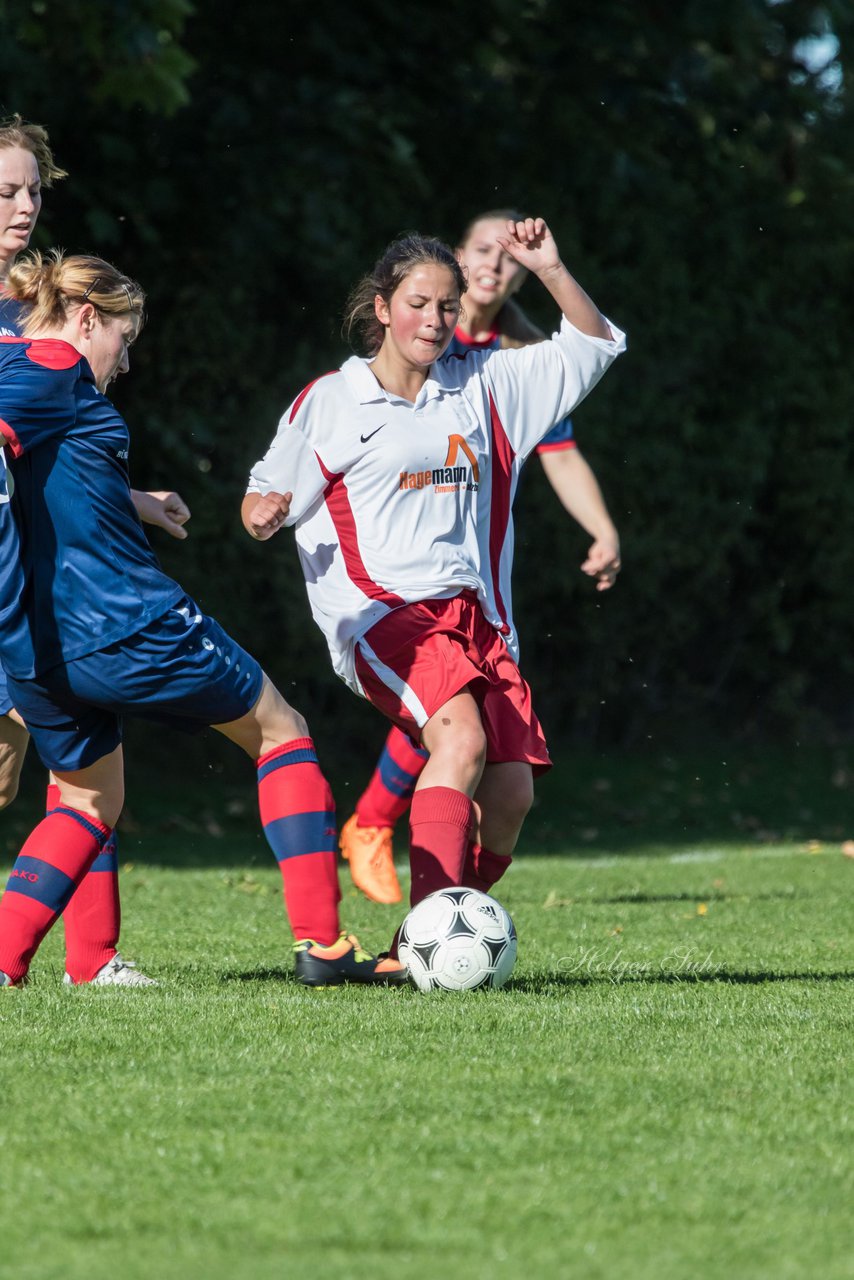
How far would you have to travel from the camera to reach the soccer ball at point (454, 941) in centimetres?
469

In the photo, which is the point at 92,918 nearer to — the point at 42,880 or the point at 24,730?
the point at 42,880

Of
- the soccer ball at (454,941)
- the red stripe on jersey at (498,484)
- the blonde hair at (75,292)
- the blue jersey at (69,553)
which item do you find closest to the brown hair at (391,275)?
the red stripe on jersey at (498,484)

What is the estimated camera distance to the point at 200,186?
1137cm

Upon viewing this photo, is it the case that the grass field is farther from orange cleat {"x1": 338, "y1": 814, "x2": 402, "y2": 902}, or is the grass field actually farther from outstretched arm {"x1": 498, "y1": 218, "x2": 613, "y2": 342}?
outstretched arm {"x1": 498, "y1": 218, "x2": 613, "y2": 342}

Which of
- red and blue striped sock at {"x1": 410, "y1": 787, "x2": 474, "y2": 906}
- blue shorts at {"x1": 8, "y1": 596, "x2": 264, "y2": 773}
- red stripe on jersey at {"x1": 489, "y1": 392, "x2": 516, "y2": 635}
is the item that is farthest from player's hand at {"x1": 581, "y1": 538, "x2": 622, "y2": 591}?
blue shorts at {"x1": 8, "y1": 596, "x2": 264, "y2": 773}

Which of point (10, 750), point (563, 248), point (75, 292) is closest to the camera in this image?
point (75, 292)

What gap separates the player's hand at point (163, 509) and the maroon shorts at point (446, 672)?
666 millimetres

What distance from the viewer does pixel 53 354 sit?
443 centimetres

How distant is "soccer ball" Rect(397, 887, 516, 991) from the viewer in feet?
15.4

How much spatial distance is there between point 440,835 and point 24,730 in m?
1.41

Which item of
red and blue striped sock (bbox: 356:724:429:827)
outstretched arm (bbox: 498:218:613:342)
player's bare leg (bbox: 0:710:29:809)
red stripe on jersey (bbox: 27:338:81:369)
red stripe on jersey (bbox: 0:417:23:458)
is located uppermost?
outstretched arm (bbox: 498:218:613:342)

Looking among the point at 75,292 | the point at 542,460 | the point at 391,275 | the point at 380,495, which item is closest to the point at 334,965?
the point at 380,495

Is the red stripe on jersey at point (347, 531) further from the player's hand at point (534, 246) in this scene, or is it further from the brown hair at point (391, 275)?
the player's hand at point (534, 246)

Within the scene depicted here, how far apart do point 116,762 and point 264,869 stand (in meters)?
4.47
